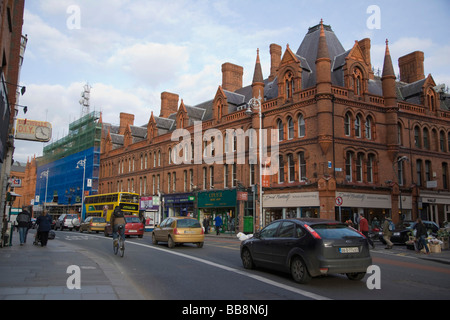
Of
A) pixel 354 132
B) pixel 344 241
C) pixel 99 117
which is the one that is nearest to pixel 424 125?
pixel 354 132

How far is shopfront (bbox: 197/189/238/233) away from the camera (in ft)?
117

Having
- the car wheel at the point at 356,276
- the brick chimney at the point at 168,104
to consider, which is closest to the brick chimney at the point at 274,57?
the brick chimney at the point at 168,104

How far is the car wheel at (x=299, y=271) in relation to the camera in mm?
8445

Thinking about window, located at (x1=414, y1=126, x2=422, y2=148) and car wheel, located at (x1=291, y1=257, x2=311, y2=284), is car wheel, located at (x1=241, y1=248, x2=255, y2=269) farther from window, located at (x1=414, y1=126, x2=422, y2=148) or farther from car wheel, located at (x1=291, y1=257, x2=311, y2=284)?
window, located at (x1=414, y1=126, x2=422, y2=148)

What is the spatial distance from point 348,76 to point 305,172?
334 inches

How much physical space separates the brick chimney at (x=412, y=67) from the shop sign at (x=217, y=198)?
75.2ft

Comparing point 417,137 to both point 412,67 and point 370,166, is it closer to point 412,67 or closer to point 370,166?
point 370,166

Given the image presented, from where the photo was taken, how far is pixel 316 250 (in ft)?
27.1

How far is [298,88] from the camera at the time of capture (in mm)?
30594

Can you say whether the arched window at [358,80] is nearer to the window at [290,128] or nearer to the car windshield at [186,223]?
the window at [290,128]

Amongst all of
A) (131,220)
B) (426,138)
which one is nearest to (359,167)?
(426,138)

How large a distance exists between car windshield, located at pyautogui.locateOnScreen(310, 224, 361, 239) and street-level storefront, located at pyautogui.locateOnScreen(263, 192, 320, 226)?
19089 millimetres
